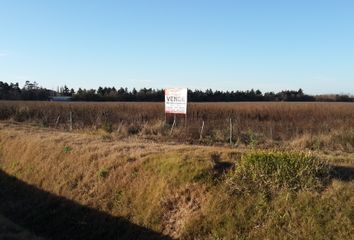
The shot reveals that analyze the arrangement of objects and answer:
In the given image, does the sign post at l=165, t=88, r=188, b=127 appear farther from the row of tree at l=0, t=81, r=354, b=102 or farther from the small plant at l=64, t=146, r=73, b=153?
the row of tree at l=0, t=81, r=354, b=102

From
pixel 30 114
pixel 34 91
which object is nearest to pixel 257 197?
pixel 30 114

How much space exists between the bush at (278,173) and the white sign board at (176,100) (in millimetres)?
12540

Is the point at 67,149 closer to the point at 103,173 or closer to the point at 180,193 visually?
the point at 103,173

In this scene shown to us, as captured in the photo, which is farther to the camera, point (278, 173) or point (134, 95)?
point (134, 95)

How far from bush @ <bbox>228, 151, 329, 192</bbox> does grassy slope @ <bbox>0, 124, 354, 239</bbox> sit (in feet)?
0.53

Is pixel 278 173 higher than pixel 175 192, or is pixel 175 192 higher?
pixel 278 173

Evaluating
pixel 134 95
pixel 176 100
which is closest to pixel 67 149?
pixel 176 100

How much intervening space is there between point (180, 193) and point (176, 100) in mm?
12466

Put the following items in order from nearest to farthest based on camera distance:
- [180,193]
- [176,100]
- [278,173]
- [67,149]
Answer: [278,173] → [180,193] → [67,149] → [176,100]

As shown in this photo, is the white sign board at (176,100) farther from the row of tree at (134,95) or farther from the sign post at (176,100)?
the row of tree at (134,95)

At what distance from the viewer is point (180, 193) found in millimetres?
9719

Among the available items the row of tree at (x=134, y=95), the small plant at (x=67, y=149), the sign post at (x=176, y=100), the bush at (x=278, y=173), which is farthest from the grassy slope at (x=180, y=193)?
the row of tree at (x=134, y=95)

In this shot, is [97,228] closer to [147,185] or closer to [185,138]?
[147,185]

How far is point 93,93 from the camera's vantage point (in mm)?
81188
